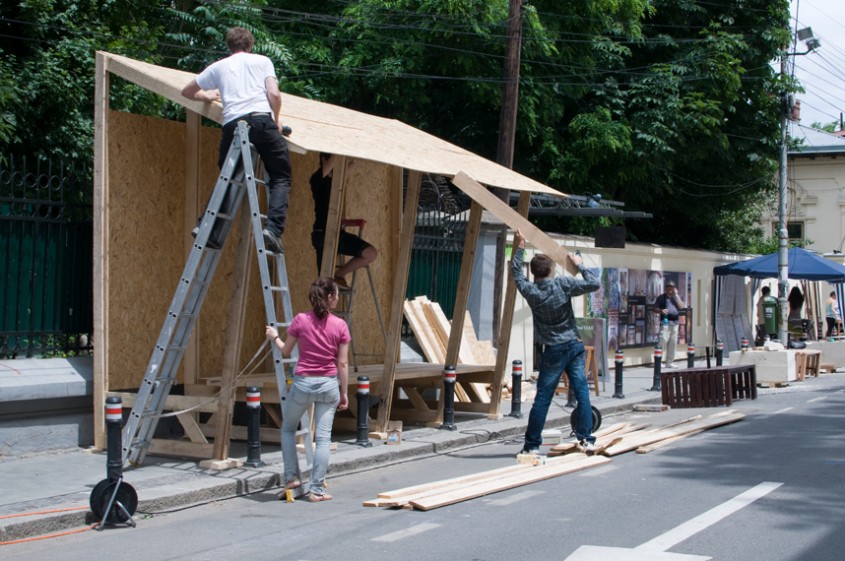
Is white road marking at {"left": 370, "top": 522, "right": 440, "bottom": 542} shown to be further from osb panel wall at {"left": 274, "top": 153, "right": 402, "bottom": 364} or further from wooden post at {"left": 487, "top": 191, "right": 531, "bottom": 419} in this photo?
wooden post at {"left": 487, "top": 191, "right": 531, "bottom": 419}

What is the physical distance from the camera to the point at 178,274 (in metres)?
11.5

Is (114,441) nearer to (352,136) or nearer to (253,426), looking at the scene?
(253,426)

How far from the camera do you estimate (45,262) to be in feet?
36.1

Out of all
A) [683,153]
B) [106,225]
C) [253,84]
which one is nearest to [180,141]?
[106,225]

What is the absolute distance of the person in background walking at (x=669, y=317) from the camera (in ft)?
77.6

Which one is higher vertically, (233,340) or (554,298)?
(554,298)

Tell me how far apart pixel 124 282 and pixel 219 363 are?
1.60 meters

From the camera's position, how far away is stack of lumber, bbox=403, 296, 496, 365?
1592 cm

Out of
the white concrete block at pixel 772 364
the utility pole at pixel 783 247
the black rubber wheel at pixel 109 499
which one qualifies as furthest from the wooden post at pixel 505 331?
the utility pole at pixel 783 247

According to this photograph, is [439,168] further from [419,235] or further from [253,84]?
[419,235]

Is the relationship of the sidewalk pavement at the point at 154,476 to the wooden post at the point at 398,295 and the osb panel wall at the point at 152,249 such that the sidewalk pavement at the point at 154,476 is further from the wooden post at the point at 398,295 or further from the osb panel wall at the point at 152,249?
the osb panel wall at the point at 152,249

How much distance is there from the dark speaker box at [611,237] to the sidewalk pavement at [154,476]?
881cm

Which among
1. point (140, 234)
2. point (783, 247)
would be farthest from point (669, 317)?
point (140, 234)

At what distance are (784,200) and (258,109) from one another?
2185cm
